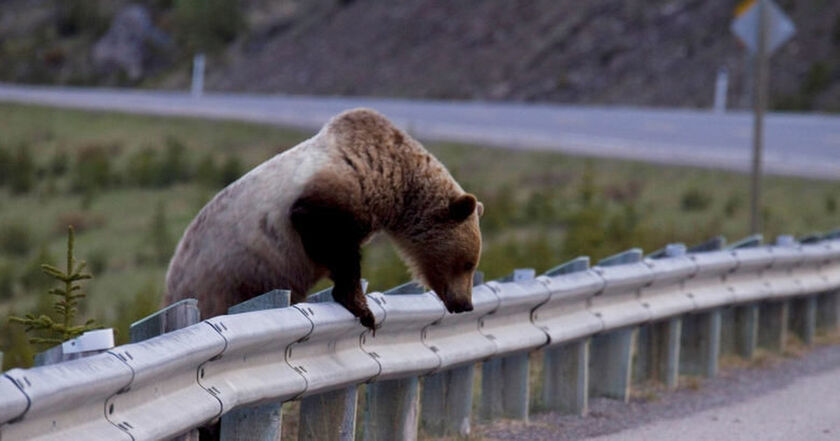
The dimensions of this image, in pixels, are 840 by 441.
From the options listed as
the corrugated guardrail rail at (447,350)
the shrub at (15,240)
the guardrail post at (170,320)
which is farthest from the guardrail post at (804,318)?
the shrub at (15,240)

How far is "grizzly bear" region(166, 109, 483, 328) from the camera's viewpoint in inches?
247

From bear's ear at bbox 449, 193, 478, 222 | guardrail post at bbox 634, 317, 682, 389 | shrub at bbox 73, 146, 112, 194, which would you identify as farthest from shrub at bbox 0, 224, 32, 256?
bear's ear at bbox 449, 193, 478, 222

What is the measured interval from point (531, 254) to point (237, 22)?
37.9m

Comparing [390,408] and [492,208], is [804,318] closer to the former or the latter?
[390,408]

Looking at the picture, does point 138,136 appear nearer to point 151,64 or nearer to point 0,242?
point 0,242

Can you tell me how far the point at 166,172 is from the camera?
23969mm

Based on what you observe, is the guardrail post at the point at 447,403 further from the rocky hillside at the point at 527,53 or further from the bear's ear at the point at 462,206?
the rocky hillside at the point at 527,53

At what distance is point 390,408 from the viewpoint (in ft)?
21.4

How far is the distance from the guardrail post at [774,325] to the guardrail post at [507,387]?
3436mm

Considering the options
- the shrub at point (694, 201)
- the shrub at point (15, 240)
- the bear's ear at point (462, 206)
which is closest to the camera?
the bear's ear at point (462, 206)

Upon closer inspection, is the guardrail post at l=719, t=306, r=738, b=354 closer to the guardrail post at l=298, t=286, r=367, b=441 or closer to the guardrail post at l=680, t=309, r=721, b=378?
the guardrail post at l=680, t=309, r=721, b=378

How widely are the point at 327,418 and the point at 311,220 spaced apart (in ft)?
2.69

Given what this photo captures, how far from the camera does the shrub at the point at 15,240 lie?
62.1 feet

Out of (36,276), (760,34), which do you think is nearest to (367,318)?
(760,34)
